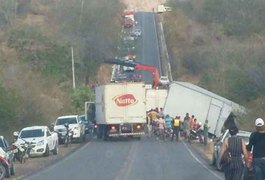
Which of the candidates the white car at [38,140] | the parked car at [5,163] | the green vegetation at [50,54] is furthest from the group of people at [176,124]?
the parked car at [5,163]

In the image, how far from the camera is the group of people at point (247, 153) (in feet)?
66.8

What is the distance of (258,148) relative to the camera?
2044 cm

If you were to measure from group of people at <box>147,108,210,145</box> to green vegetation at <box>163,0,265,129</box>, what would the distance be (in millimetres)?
3093

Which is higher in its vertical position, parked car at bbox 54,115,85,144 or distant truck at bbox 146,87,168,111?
distant truck at bbox 146,87,168,111

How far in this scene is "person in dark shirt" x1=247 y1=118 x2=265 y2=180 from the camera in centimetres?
2033

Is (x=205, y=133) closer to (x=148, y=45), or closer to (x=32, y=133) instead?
(x=32, y=133)

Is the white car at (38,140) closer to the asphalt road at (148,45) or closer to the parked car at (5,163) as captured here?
the parked car at (5,163)

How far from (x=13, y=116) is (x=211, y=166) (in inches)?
795

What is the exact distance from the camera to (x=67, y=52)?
92.1 meters

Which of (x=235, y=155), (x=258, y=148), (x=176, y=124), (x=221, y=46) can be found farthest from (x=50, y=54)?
(x=258, y=148)

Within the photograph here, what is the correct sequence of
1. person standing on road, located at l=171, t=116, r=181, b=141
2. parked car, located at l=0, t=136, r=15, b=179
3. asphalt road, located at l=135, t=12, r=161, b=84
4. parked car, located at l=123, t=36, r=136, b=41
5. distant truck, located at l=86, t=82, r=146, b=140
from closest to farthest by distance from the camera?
parked car, located at l=0, t=136, r=15, b=179 → person standing on road, located at l=171, t=116, r=181, b=141 → distant truck, located at l=86, t=82, r=146, b=140 → asphalt road, located at l=135, t=12, r=161, b=84 → parked car, located at l=123, t=36, r=136, b=41

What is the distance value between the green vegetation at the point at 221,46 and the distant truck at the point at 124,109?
651 centimetres

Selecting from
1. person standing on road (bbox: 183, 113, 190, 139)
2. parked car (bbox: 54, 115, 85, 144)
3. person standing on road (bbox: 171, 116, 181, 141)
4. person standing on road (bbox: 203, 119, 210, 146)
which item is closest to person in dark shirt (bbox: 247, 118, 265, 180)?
person standing on road (bbox: 203, 119, 210, 146)

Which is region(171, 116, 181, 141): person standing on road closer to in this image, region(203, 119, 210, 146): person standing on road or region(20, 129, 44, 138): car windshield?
region(203, 119, 210, 146): person standing on road
